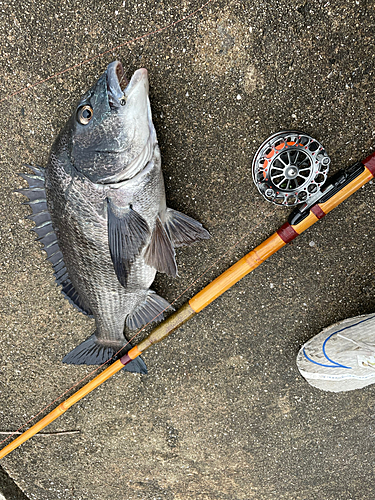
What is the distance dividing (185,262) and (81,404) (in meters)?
1.11

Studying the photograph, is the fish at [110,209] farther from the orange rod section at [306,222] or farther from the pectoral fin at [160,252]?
the orange rod section at [306,222]

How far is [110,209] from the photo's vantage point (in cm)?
111

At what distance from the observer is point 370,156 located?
1.25m

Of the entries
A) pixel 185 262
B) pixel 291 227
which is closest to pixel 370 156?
pixel 291 227

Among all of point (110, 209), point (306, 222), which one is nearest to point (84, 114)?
point (110, 209)

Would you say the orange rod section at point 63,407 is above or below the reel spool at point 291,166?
below

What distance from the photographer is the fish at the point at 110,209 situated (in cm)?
102

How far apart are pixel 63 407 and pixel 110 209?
126 cm

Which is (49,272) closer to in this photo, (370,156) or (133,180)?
(133,180)

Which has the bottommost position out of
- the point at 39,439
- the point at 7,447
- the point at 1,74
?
the point at 39,439

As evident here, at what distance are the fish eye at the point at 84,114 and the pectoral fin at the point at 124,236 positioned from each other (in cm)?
28

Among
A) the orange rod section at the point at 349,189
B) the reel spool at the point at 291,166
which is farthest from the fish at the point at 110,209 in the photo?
the orange rod section at the point at 349,189

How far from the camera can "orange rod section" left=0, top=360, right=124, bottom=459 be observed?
160cm

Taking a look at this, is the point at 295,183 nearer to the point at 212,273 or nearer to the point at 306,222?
the point at 306,222
